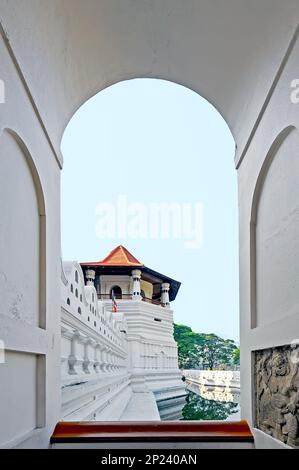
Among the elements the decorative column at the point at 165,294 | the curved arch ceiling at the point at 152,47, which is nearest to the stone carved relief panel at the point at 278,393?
the curved arch ceiling at the point at 152,47

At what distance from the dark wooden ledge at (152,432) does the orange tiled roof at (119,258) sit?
28.2 m

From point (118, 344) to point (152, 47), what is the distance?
12.4m

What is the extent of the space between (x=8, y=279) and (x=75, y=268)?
364 centimetres

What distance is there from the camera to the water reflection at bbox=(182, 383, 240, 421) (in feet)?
73.5

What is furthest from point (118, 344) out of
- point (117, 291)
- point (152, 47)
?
point (117, 291)

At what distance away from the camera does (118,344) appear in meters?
16.5

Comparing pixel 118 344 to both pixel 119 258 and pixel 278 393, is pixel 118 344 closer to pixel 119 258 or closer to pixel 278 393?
pixel 278 393

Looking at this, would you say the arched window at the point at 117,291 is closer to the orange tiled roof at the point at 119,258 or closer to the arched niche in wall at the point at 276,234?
the orange tiled roof at the point at 119,258

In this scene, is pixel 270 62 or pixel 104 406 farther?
pixel 104 406

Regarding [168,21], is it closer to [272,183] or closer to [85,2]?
[85,2]

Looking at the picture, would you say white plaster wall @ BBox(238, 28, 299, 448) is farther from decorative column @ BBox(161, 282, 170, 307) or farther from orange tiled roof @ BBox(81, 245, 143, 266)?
decorative column @ BBox(161, 282, 170, 307)
